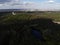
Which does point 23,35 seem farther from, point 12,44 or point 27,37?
point 12,44

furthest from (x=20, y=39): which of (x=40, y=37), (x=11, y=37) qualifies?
(x=40, y=37)

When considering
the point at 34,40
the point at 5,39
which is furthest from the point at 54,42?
the point at 5,39

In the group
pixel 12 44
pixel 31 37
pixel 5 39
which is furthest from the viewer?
pixel 31 37

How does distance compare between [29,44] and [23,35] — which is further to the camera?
[23,35]

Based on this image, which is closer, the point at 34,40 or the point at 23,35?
the point at 34,40

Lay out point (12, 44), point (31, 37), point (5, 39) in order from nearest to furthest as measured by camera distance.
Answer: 1. point (12, 44)
2. point (5, 39)
3. point (31, 37)

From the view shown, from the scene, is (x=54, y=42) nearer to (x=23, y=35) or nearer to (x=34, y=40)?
(x=34, y=40)

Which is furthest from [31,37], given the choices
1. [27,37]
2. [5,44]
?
[5,44]
